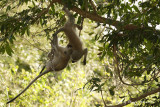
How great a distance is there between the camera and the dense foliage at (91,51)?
8.71ft

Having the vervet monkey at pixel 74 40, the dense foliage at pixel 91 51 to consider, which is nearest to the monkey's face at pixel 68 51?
the vervet monkey at pixel 74 40

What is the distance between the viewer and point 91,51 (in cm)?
697

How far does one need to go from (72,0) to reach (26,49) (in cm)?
552

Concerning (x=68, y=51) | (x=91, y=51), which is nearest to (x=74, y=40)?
(x=68, y=51)

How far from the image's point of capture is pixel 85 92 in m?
6.21

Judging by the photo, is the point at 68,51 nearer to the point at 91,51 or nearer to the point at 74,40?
the point at 74,40

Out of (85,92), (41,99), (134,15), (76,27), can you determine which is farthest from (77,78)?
(134,15)

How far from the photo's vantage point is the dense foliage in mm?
2656

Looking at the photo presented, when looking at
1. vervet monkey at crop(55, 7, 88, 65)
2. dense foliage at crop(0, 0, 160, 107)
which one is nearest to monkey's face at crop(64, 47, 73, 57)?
vervet monkey at crop(55, 7, 88, 65)

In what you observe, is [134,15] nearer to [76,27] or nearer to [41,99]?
[76,27]

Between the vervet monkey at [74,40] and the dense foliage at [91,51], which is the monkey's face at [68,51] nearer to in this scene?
the vervet monkey at [74,40]

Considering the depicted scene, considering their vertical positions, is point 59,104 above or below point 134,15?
below

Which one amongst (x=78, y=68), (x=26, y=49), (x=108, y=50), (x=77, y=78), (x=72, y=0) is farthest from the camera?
(x=26, y=49)

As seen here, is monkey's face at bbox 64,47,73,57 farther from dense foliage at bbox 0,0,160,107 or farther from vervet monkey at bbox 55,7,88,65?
dense foliage at bbox 0,0,160,107
